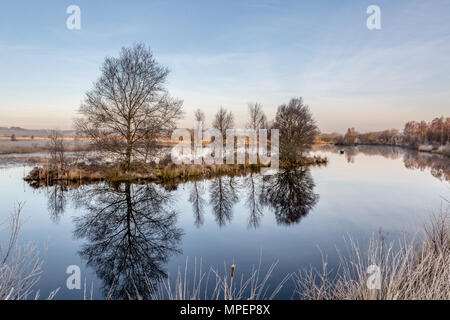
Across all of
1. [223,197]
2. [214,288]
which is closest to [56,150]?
[223,197]

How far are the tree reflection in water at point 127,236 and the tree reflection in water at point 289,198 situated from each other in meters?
3.66

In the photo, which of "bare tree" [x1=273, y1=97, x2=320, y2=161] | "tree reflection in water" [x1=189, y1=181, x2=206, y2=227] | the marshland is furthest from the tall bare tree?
"bare tree" [x1=273, y1=97, x2=320, y2=161]

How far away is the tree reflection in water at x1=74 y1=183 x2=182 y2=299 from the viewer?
14.3 feet

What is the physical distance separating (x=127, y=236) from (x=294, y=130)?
70.9ft

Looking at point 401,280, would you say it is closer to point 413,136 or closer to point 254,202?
point 254,202

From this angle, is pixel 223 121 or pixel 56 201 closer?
pixel 56 201

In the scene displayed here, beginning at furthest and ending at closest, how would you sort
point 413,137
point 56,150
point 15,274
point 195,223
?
1. point 413,137
2. point 56,150
3. point 195,223
4. point 15,274

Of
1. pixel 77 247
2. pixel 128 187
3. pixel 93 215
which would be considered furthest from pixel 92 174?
pixel 77 247

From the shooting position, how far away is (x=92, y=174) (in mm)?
13469

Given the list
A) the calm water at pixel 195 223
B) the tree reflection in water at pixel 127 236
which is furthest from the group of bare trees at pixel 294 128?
the tree reflection in water at pixel 127 236

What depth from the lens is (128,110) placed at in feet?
44.4

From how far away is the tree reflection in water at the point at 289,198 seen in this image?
27.6ft

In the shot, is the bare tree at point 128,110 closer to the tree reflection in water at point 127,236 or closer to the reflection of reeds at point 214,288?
the tree reflection in water at point 127,236
